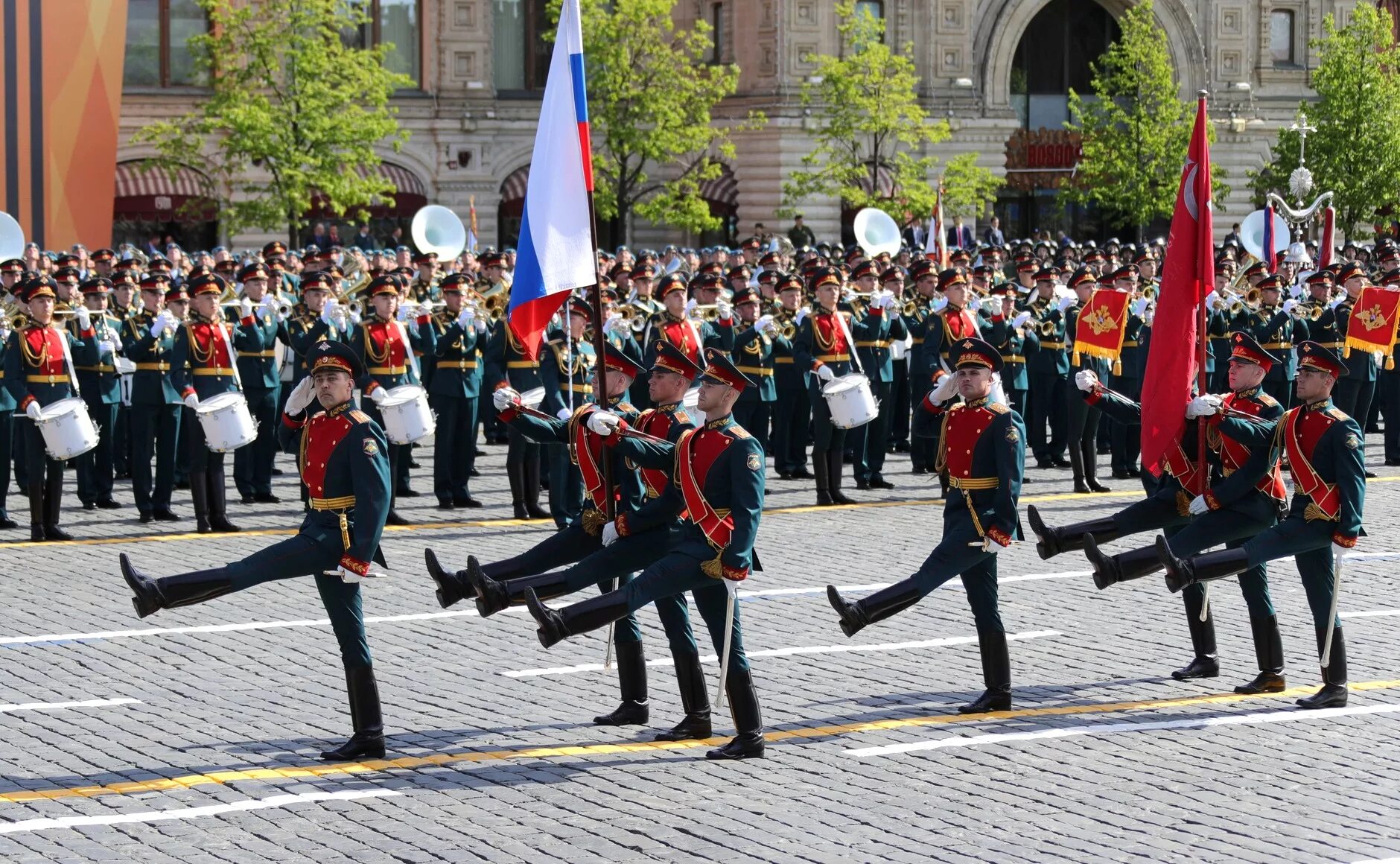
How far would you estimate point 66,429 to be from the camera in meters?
16.3

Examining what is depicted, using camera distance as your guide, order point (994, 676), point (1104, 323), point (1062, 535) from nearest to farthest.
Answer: point (994, 676) → point (1062, 535) → point (1104, 323)

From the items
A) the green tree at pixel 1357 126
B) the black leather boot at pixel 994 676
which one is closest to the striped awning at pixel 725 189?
the green tree at pixel 1357 126

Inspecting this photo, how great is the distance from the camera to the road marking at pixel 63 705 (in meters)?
11.1

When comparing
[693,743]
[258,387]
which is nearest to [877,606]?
[693,743]

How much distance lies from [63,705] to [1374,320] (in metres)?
14.2

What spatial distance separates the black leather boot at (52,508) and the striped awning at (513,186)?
30.5 metres

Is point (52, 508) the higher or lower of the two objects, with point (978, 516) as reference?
lower

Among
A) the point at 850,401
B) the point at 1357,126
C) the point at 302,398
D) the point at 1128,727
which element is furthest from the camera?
the point at 1357,126

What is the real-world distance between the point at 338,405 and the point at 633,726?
2.14 m

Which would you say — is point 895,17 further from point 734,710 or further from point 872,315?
point 734,710

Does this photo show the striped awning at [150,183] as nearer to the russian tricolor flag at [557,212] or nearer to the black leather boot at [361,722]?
the russian tricolor flag at [557,212]

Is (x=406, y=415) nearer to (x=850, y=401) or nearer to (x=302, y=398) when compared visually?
(x=850, y=401)

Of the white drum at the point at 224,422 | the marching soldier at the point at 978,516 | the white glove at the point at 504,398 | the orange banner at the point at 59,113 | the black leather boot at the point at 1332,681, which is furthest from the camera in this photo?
the orange banner at the point at 59,113

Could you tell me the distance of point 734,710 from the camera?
33.4ft
